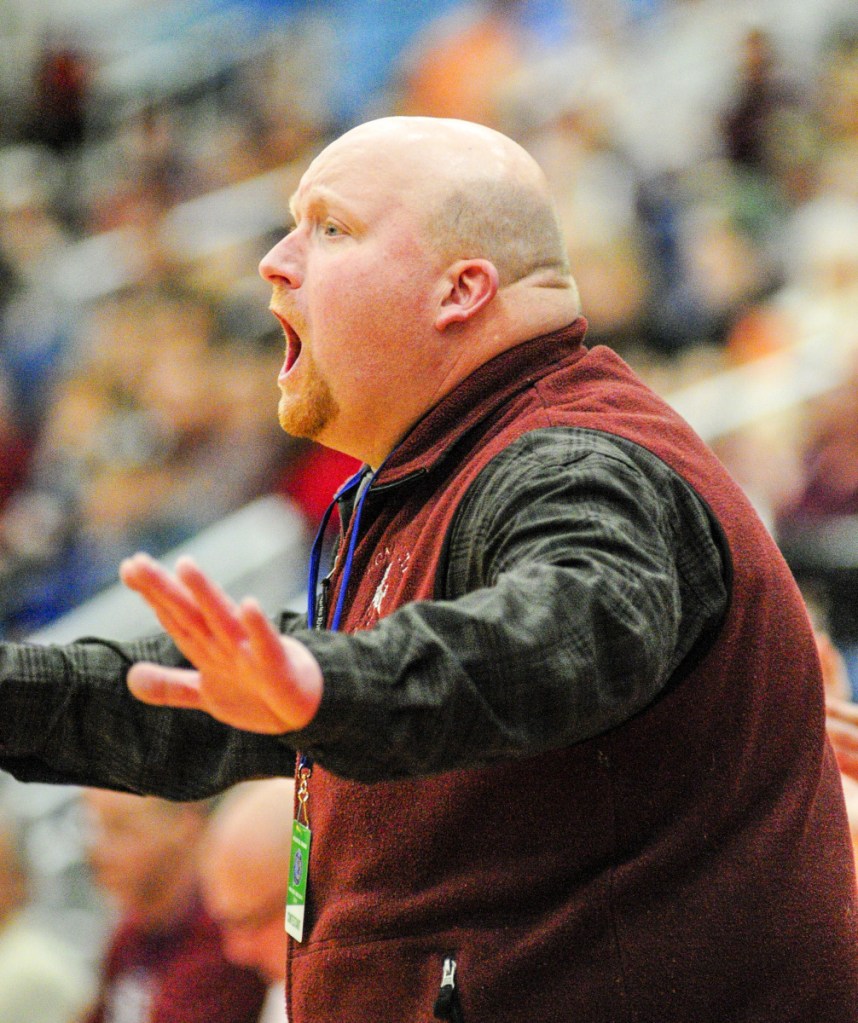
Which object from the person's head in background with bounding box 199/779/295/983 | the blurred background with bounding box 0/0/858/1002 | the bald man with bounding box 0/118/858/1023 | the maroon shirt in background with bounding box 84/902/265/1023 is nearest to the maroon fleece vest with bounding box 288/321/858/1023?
the bald man with bounding box 0/118/858/1023

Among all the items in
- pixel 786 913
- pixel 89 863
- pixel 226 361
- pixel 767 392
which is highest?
pixel 786 913

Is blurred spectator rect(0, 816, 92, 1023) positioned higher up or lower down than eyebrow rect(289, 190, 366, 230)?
lower down

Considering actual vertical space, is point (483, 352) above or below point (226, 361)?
above

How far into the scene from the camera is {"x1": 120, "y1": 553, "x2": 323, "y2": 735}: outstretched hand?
3.12ft

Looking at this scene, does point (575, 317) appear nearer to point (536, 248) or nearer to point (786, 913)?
point (536, 248)

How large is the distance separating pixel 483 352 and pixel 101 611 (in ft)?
9.30

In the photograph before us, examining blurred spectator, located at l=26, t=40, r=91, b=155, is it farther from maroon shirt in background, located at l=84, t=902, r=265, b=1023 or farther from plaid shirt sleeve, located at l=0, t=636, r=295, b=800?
plaid shirt sleeve, located at l=0, t=636, r=295, b=800

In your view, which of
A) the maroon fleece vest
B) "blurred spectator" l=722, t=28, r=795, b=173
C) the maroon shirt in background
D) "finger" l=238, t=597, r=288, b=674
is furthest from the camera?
"blurred spectator" l=722, t=28, r=795, b=173

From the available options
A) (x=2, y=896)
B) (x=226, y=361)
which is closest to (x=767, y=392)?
(x=226, y=361)

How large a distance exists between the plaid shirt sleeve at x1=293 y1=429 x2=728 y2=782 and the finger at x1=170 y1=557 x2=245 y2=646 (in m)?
0.07

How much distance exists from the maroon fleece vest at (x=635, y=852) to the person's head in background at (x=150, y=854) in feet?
5.73

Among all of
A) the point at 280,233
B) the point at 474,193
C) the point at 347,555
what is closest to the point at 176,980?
the point at 347,555

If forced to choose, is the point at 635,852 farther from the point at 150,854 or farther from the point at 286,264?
the point at 150,854

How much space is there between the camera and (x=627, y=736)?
1.26m
